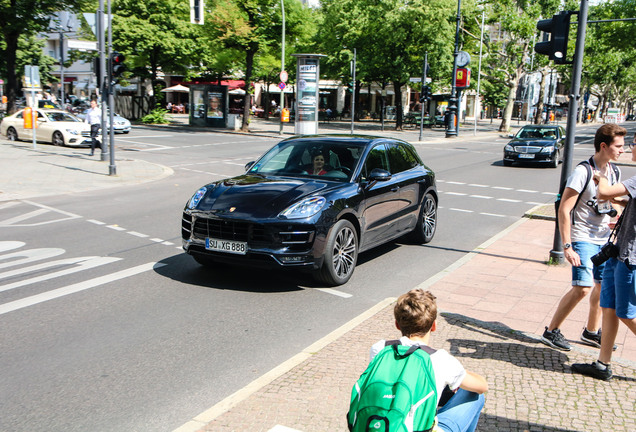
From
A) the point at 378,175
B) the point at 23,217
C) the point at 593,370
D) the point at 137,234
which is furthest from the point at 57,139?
the point at 593,370

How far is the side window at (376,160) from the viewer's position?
7660 millimetres

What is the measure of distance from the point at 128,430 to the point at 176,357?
44.6 inches

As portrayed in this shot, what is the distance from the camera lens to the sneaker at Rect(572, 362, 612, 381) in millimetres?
4348

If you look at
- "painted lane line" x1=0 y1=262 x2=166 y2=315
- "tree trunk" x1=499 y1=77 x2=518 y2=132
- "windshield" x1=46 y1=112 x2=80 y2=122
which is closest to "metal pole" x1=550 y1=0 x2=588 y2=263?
"painted lane line" x1=0 y1=262 x2=166 y2=315

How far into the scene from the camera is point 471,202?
14.0 meters

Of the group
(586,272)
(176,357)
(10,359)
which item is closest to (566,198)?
(586,272)

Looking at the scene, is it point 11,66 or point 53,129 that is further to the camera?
point 11,66

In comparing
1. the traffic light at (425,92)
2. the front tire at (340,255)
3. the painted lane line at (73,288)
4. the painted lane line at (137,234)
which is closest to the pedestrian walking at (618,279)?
the front tire at (340,255)

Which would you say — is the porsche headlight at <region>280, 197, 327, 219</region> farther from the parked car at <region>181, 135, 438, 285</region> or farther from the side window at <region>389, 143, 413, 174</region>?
the side window at <region>389, 143, 413, 174</region>

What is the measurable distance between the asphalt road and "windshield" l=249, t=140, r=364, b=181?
1.27 m

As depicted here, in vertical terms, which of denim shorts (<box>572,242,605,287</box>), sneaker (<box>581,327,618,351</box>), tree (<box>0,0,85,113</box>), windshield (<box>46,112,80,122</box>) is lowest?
sneaker (<box>581,327,618,351</box>)

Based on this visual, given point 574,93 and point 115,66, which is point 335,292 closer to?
point 574,93

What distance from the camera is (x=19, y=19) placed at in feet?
96.2

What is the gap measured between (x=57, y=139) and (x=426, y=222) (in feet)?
66.8
